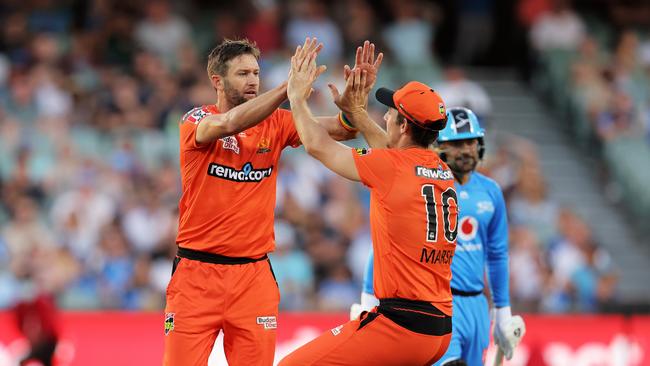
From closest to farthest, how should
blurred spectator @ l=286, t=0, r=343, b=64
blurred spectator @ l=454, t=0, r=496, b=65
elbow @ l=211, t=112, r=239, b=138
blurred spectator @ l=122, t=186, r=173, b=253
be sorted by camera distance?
elbow @ l=211, t=112, r=239, b=138
blurred spectator @ l=122, t=186, r=173, b=253
blurred spectator @ l=286, t=0, r=343, b=64
blurred spectator @ l=454, t=0, r=496, b=65

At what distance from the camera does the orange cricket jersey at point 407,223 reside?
6984 mm

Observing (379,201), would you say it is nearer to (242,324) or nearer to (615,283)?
(242,324)

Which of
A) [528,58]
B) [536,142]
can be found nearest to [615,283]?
[536,142]

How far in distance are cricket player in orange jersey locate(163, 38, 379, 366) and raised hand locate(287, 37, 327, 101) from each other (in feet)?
0.70

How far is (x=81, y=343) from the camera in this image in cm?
1170

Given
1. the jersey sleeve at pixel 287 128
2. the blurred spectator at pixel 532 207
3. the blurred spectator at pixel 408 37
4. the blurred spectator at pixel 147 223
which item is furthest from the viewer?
the blurred spectator at pixel 408 37

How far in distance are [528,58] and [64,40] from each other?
7586 mm

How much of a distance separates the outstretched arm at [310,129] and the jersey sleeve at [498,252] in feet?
7.04

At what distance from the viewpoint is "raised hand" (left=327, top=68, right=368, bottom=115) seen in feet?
24.4

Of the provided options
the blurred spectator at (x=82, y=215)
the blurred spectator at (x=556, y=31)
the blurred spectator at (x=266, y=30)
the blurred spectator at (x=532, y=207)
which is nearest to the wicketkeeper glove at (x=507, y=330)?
the blurred spectator at (x=82, y=215)

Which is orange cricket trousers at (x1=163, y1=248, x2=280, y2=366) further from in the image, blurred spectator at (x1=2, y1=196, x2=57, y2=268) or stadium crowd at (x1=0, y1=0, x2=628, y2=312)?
blurred spectator at (x1=2, y1=196, x2=57, y2=268)

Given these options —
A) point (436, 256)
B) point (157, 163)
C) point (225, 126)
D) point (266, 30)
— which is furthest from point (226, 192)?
point (266, 30)

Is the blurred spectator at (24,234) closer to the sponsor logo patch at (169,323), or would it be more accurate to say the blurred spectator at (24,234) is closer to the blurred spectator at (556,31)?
the sponsor logo patch at (169,323)

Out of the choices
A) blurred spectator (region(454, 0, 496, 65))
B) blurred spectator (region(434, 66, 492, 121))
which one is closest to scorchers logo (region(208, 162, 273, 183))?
blurred spectator (region(434, 66, 492, 121))
